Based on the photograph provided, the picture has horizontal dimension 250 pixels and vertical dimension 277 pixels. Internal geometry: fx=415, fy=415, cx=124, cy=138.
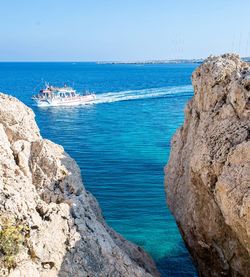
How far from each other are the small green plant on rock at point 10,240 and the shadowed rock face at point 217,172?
21.5 feet

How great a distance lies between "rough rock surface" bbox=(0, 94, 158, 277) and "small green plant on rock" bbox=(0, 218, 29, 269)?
21 cm

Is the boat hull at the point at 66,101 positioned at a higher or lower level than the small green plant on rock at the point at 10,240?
lower

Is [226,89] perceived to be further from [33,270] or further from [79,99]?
[79,99]

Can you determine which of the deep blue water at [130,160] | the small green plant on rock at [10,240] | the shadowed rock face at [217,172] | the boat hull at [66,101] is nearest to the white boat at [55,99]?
the boat hull at [66,101]

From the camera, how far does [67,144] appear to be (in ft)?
159

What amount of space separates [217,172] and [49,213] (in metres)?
5.98

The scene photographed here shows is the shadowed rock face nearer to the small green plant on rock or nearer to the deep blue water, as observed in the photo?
the deep blue water

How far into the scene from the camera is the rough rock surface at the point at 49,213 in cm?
1291

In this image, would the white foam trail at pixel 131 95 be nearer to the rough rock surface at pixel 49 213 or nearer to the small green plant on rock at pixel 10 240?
the rough rock surface at pixel 49 213

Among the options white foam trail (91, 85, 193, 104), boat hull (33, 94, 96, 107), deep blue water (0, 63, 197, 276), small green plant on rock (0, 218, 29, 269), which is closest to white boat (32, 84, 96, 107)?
boat hull (33, 94, 96, 107)

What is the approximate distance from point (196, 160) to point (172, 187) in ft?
18.2

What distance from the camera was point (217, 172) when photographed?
14570 millimetres

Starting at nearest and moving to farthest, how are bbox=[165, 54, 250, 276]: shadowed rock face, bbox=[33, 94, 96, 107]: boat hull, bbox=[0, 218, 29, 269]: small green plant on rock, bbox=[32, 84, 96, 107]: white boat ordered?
bbox=[0, 218, 29, 269]: small green plant on rock → bbox=[165, 54, 250, 276]: shadowed rock face → bbox=[33, 94, 96, 107]: boat hull → bbox=[32, 84, 96, 107]: white boat

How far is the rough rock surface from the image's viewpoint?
12906 mm
